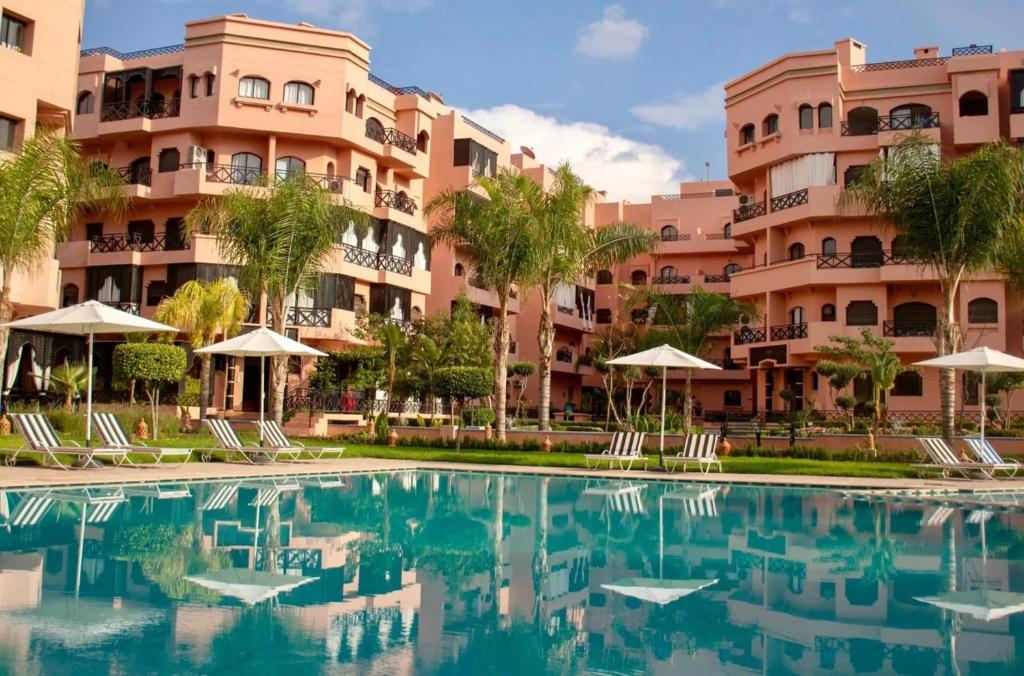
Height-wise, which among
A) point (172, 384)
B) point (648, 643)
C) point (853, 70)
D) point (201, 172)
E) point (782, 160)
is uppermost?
point (853, 70)

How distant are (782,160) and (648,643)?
121 feet

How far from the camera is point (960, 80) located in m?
37.4

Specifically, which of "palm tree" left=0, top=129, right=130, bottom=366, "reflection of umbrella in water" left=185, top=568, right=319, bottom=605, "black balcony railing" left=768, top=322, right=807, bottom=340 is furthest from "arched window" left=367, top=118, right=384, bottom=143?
"reflection of umbrella in water" left=185, top=568, right=319, bottom=605

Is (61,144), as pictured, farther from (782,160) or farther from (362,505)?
(782,160)

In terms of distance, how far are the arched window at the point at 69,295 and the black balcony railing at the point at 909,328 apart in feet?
104

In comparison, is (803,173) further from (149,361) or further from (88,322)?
(88,322)

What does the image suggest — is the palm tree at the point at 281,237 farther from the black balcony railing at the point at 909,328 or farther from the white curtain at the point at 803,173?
the black balcony railing at the point at 909,328

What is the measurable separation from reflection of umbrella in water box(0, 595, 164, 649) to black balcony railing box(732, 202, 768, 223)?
125 feet

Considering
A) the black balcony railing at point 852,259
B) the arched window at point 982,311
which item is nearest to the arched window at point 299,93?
the black balcony railing at point 852,259

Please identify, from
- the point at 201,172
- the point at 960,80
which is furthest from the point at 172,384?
the point at 960,80

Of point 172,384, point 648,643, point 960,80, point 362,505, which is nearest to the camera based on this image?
point 648,643

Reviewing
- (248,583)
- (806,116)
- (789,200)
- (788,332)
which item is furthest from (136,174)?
(248,583)

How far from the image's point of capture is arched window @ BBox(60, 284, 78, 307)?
122 feet

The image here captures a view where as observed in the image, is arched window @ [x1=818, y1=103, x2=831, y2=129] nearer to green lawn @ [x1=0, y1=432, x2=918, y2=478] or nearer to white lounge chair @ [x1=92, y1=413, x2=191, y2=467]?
green lawn @ [x1=0, y1=432, x2=918, y2=478]
